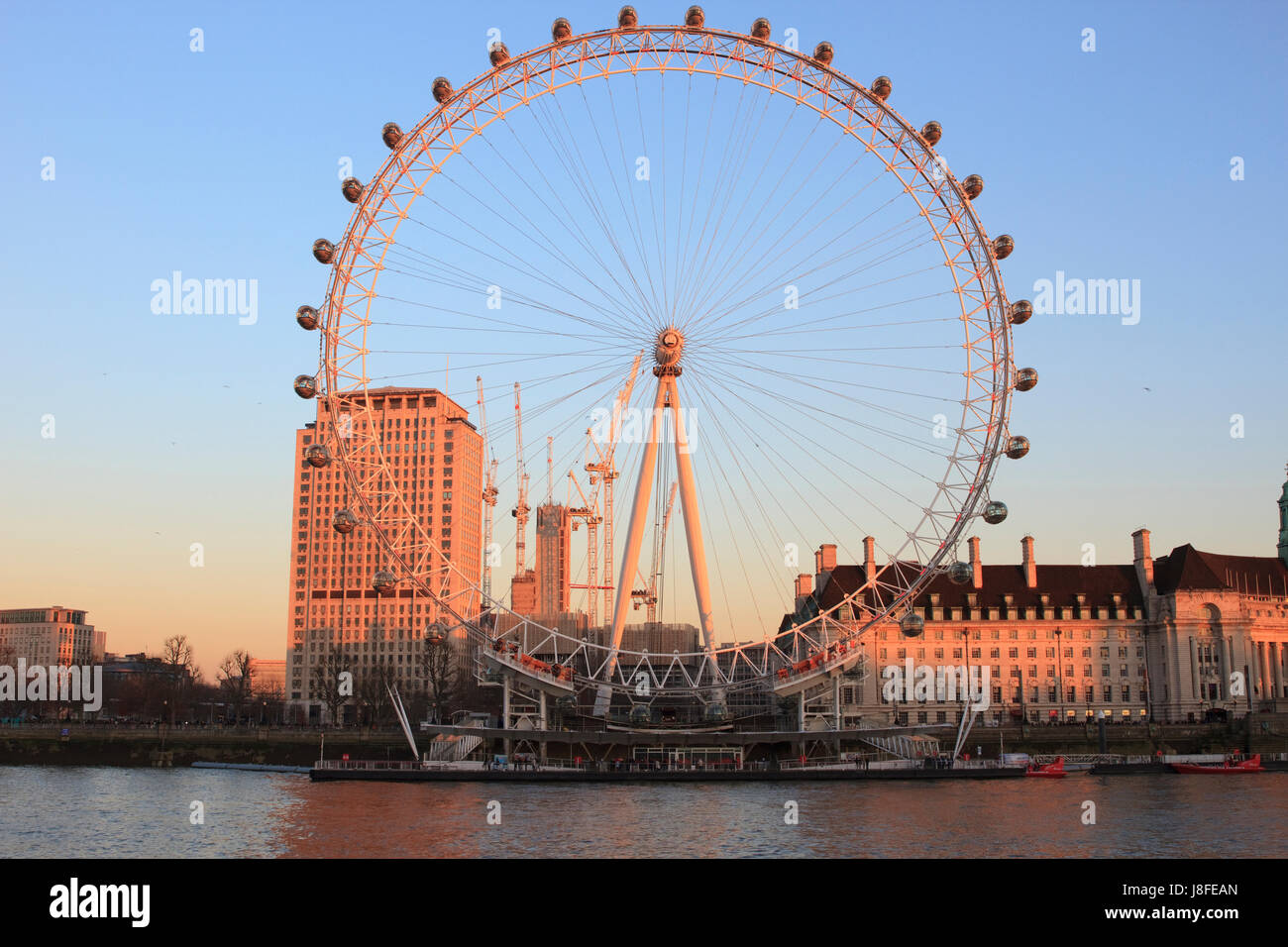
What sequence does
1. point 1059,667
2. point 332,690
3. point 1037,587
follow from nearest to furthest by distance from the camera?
point 1059,667 → point 1037,587 → point 332,690

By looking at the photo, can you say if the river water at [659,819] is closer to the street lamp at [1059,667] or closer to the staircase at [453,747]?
the staircase at [453,747]

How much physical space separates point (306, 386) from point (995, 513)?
1447 inches

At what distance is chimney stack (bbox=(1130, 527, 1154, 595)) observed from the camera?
118938 mm

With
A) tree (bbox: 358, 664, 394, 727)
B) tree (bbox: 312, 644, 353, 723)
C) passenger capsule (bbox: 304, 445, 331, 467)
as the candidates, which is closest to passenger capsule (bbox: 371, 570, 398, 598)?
passenger capsule (bbox: 304, 445, 331, 467)

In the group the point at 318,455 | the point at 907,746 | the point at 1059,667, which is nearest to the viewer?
the point at 318,455

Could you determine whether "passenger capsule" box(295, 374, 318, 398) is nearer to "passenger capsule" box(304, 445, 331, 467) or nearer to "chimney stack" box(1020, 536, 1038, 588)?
"passenger capsule" box(304, 445, 331, 467)

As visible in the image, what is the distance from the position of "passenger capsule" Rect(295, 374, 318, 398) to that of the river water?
2063 cm

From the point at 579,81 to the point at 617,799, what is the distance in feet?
119

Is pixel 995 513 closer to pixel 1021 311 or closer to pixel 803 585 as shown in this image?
pixel 1021 311

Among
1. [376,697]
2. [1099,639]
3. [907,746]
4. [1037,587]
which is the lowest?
[907,746]

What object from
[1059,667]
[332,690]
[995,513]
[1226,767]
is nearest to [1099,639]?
[1059,667]

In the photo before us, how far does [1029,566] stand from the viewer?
12069cm

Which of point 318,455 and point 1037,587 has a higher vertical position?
point 318,455
